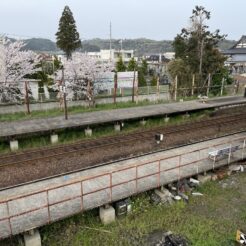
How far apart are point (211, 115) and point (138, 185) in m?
15.0

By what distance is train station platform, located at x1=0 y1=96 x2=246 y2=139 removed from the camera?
1842 cm

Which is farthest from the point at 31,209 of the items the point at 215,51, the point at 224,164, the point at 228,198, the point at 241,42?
the point at 241,42

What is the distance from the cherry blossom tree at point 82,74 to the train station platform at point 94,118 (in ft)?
19.2

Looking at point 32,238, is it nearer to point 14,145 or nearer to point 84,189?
point 84,189

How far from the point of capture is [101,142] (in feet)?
59.6

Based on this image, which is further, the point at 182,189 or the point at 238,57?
the point at 238,57

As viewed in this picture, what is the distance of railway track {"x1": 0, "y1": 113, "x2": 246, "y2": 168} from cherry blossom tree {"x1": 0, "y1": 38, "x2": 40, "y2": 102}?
12.5 meters

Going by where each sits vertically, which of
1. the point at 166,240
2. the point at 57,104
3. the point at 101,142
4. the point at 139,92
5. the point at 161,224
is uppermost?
the point at 139,92

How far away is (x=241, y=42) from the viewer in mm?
77438

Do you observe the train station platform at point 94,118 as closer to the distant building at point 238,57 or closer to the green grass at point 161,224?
the green grass at point 161,224

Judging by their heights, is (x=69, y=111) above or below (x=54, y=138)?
above

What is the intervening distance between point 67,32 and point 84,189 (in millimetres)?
44265

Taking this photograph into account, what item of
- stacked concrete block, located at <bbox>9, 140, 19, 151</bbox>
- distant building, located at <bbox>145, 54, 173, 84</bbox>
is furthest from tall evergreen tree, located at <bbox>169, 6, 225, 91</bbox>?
stacked concrete block, located at <bbox>9, 140, 19, 151</bbox>

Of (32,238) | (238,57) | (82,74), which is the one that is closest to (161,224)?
(32,238)
